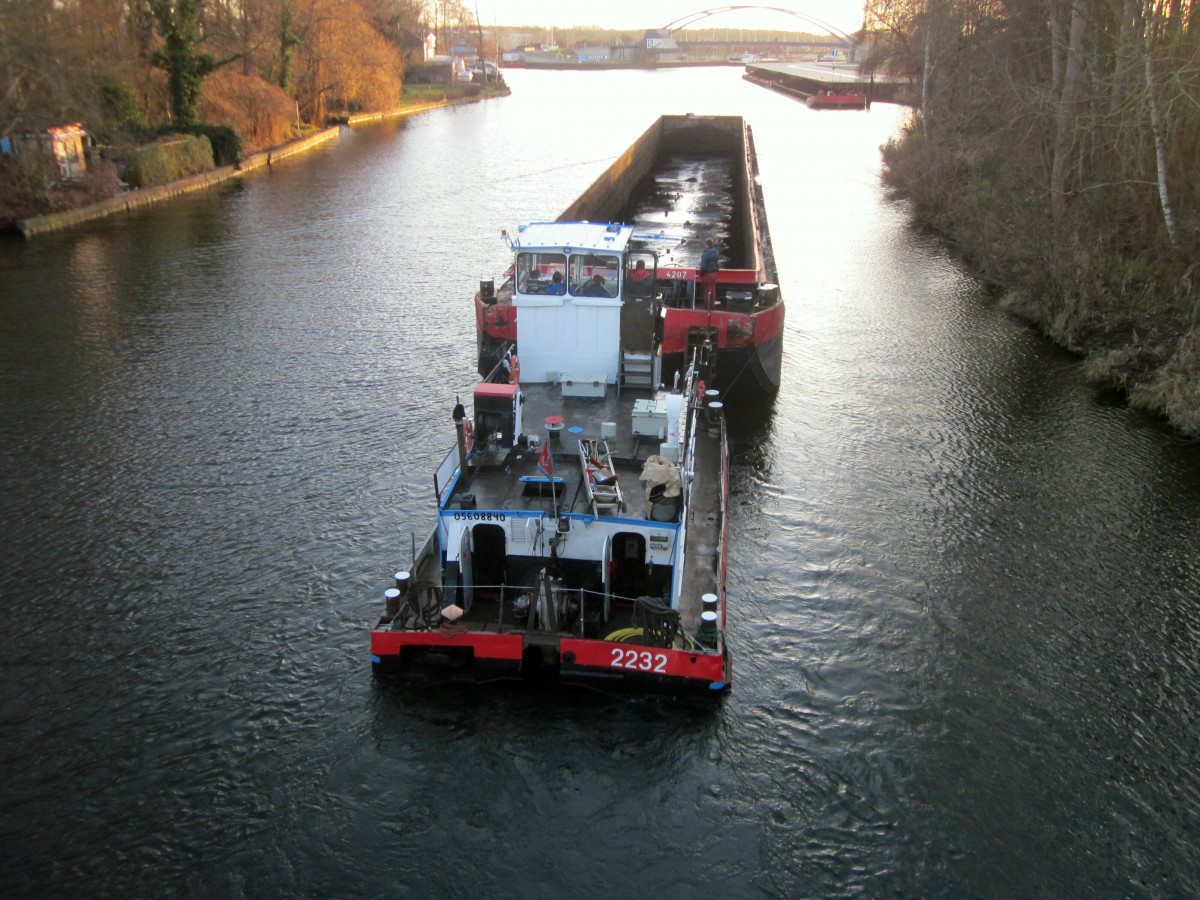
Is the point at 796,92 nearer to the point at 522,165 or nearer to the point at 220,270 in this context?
the point at 522,165

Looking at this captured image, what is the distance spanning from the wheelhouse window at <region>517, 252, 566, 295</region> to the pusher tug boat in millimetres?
340

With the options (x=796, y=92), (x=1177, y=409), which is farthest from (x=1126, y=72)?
(x=796, y=92)

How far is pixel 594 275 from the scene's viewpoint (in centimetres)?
1727

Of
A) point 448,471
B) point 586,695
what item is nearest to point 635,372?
point 448,471

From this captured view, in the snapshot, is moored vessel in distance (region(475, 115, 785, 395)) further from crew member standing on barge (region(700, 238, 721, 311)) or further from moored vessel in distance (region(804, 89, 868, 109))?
moored vessel in distance (region(804, 89, 868, 109))

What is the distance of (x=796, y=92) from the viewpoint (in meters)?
125

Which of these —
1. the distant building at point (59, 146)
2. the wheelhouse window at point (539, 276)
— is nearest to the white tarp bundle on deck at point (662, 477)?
the wheelhouse window at point (539, 276)

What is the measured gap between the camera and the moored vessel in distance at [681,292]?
57.8 feet

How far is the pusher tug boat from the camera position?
12.9 m

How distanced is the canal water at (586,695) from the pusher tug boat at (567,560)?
2.53ft

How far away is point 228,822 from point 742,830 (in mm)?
6267

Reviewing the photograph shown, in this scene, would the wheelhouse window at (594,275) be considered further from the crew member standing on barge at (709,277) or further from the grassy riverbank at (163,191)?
the grassy riverbank at (163,191)

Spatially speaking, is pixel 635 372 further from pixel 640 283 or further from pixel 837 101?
pixel 837 101

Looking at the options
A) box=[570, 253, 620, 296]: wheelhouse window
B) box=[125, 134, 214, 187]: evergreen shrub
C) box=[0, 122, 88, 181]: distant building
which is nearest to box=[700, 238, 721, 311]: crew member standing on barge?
box=[570, 253, 620, 296]: wheelhouse window
